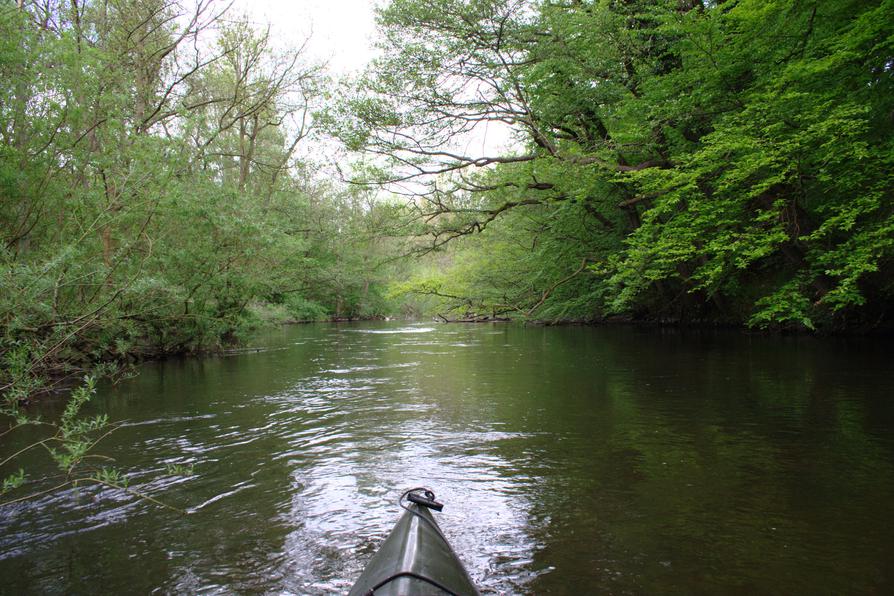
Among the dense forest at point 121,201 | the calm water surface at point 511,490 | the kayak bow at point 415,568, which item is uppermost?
the dense forest at point 121,201

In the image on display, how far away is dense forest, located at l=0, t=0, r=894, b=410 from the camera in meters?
7.52

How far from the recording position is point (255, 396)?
8.77 m

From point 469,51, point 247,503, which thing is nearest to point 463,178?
point 469,51

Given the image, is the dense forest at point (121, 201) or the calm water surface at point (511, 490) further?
the dense forest at point (121, 201)

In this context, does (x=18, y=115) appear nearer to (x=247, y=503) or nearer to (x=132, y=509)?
(x=132, y=509)

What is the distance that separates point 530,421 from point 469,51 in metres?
10.9

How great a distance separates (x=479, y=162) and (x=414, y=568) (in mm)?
14514

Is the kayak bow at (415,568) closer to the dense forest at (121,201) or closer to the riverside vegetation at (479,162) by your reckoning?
the riverside vegetation at (479,162)

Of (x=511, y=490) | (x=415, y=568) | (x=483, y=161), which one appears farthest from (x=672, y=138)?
(x=415, y=568)

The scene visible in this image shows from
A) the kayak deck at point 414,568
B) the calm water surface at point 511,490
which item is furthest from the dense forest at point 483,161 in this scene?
the kayak deck at point 414,568

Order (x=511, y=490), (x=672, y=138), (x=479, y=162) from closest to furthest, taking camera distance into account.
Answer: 1. (x=511, y=490)
2. (x=672, y=138)
3. (x=479, y=162)

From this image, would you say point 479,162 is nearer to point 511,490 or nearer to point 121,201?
point 121,201

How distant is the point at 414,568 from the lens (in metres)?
2.10

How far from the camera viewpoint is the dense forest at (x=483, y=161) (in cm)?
752
